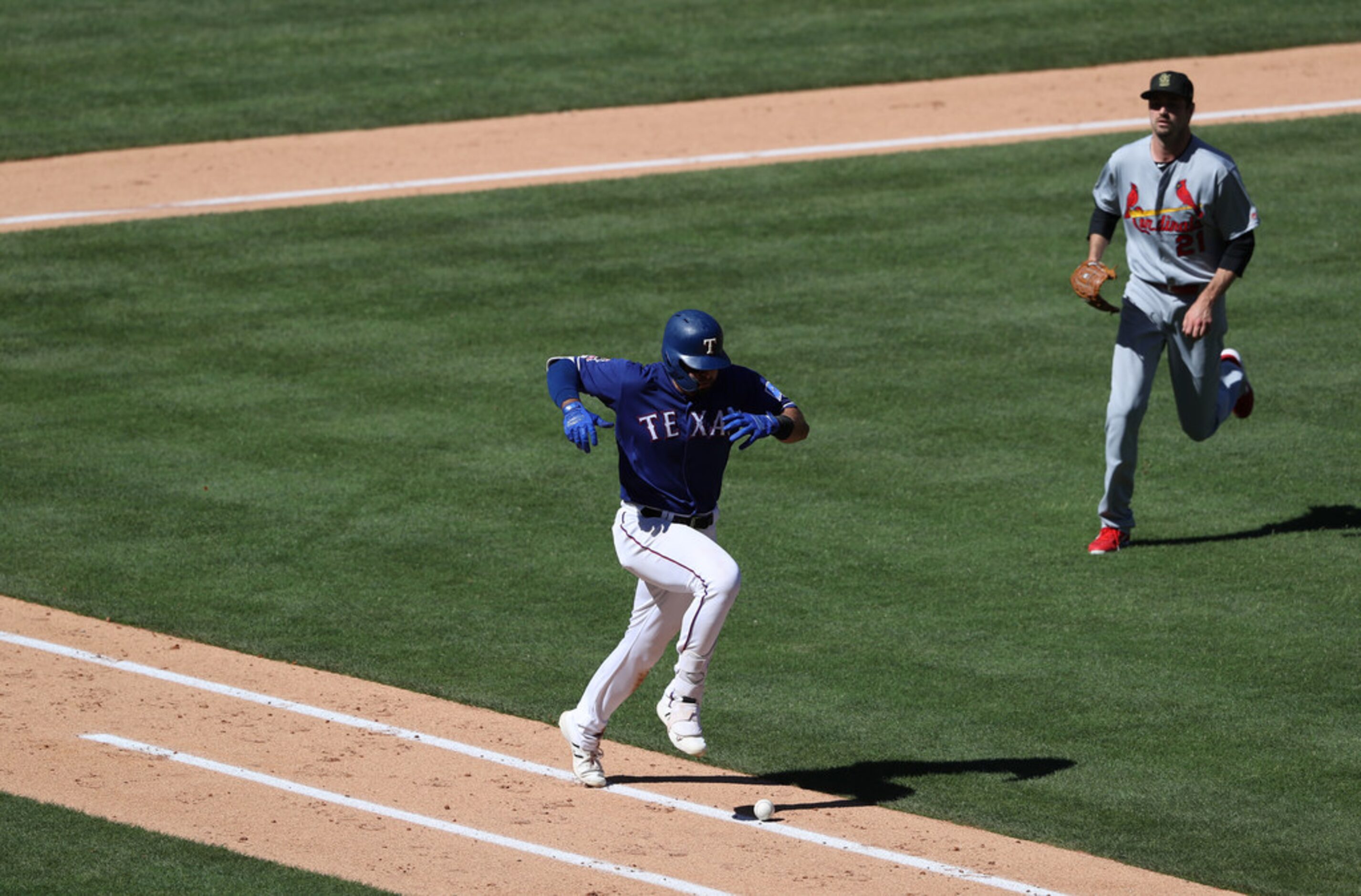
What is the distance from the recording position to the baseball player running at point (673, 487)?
7.40m

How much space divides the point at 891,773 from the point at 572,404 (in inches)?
82.7

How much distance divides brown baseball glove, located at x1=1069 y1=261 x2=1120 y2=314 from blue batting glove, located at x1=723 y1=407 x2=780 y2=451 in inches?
134

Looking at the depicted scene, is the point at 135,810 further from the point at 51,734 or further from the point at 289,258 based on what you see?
the point at 289,258

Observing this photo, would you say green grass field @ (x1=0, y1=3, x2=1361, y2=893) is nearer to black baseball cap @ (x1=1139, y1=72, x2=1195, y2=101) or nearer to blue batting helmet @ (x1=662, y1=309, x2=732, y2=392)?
blue batting helmet @ (x1=662, y1=309, x2=732, y2=392)

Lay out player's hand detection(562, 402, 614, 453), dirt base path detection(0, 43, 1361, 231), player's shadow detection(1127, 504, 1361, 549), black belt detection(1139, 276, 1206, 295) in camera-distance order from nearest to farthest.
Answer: player's hand detection(562, 402, 614, 453)
black belt detection(1139, 276, 1206, 295)
player's shadow detection(1127, 504, 1361, 549)
dirt base path detection(0, 43, 1361, 231)

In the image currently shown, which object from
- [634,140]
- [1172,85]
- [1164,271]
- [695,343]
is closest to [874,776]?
[695,343]

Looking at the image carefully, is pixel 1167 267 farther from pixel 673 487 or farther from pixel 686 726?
pixel 686 726

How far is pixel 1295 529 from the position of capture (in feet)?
35.1

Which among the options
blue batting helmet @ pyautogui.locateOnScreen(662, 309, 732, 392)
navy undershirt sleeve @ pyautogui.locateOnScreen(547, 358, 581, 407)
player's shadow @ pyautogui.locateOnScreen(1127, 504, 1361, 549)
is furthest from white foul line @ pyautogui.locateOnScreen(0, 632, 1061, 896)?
player's shadow @ pyautogui.locateOnScreen(1127, 504, 1361, 549)

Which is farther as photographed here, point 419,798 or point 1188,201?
point 1188,201

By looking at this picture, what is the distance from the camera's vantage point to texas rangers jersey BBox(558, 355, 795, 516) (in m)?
7.51

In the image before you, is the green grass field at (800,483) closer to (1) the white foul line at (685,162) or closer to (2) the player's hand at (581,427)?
(1) the white foul line at (685,162)

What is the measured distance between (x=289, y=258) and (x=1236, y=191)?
870 cm

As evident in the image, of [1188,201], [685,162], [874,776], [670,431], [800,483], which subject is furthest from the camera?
[685,162]
